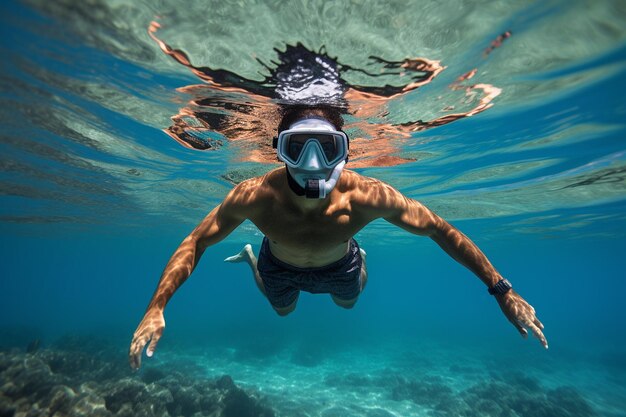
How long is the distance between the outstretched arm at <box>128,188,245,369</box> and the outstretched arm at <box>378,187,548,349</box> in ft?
7.61

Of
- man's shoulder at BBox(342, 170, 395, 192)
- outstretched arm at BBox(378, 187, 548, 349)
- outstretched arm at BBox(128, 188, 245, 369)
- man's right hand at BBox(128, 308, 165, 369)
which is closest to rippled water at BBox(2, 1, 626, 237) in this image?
man's shoulder at BBox(342, 170, 395, 192)

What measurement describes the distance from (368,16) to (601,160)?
12396 millimetres

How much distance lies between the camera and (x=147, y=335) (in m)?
2.92

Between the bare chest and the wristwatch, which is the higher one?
the bare chest

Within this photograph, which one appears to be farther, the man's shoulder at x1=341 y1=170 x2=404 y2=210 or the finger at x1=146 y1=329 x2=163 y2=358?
the man's shoulder at x1=341 y1=170 x2=404 y2=210

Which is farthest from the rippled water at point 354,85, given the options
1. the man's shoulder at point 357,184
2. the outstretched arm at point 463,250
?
the outstretched arm at point 463,250

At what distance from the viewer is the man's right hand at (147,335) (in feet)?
9.22

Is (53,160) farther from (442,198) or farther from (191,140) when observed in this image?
(442,198)

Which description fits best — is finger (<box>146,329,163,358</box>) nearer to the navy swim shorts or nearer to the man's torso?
the man's torso

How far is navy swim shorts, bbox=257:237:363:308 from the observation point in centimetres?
546

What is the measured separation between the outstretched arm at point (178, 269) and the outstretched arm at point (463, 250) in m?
A: 2.32

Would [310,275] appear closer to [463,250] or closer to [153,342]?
[463,250]

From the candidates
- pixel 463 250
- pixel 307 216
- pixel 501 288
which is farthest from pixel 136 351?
pixel 501 288

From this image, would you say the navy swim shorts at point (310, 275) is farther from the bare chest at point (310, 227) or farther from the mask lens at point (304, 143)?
the mask lens at point (304, 143)
